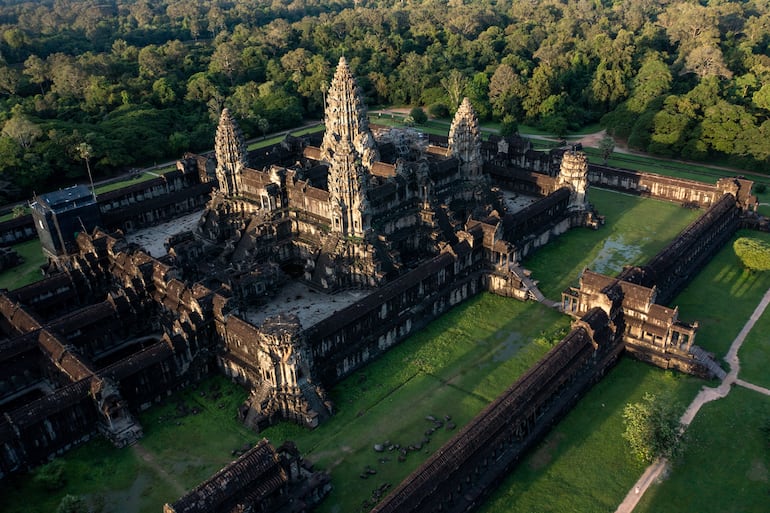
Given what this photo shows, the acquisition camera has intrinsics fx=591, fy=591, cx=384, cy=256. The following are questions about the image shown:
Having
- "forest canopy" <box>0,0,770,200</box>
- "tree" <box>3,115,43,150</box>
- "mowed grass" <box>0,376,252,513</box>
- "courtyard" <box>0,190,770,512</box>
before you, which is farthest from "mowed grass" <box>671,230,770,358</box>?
"tree" <box>3,115,43,150</box>

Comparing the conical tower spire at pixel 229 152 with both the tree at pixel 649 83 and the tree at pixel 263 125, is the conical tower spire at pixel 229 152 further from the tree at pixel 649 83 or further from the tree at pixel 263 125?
the tree at pixel 649 83

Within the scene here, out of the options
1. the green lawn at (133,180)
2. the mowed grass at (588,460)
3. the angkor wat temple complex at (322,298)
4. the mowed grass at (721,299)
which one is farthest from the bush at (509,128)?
the mowed grass at (588,460)

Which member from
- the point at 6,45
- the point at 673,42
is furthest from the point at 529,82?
the point at 6,45

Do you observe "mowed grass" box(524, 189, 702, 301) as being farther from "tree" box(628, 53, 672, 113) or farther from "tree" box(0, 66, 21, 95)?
"tree" box(0, 66, 21, 95)

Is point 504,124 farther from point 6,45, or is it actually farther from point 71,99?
point 6,45

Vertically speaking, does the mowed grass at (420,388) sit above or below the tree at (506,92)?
below
